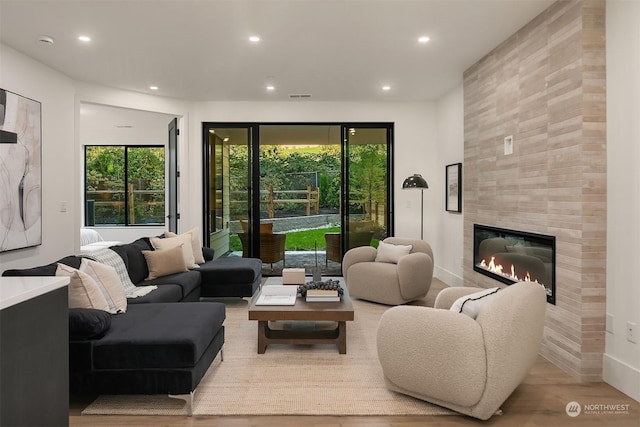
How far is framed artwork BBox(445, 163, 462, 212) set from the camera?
5672 mm

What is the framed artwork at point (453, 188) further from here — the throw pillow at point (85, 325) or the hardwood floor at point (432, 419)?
the throw pillow at point (85, 325)

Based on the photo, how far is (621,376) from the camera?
9.23ft

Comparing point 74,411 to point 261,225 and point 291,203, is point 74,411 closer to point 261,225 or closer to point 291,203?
point 261,225

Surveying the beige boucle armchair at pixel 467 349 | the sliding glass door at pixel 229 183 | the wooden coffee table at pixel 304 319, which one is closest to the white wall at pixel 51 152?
the sliding glass door at pixel 229 183

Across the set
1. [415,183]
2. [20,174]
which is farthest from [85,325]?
[415,183]

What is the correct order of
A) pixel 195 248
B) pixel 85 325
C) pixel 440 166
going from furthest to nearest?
pixel 440 166 < pixel 195 248 < pixel 85 325

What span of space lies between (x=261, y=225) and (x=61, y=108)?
317 cm

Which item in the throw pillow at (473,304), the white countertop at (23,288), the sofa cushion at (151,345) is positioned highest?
the white countertop at (23,288)

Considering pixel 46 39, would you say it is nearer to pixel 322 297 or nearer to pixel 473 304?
pixel 322 297

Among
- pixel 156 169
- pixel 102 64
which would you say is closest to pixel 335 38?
pixel 102 64

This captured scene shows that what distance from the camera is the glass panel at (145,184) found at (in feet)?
28.9

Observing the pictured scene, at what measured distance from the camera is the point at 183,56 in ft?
14.7

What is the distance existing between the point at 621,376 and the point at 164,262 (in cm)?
405

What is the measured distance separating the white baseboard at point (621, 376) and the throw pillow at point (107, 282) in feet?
11.1
